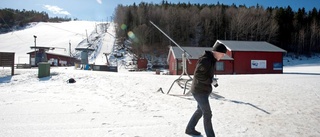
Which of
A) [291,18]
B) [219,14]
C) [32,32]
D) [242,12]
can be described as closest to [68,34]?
[32,32]

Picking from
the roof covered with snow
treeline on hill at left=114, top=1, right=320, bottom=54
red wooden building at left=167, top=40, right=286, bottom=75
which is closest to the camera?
red wooden building at left=167, top=40, right=286, bottom=75

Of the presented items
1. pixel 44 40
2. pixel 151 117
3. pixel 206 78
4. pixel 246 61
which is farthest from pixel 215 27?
pixel 206 78

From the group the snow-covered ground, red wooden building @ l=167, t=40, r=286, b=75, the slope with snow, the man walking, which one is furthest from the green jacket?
the slope with snow

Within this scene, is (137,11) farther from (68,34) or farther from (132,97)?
(132,97)

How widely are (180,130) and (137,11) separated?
2748 inches

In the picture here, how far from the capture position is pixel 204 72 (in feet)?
12.3

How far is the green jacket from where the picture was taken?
147 inches

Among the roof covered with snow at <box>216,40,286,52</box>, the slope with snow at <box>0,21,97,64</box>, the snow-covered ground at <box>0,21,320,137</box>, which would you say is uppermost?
the slope with snow at <box>0,21,97,64</box>

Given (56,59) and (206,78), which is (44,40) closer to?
(56,59)

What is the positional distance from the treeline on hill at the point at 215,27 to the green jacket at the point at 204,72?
53.8m

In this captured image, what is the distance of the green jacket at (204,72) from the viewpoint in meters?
3.73

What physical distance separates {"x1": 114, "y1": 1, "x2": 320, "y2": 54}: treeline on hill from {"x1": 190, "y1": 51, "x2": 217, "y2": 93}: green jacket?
53.8 metres

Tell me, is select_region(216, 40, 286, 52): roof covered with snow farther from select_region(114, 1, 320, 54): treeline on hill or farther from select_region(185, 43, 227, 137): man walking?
select_region(185, 43, 227, 137): man walking

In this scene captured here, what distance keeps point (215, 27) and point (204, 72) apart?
66.1 metres
